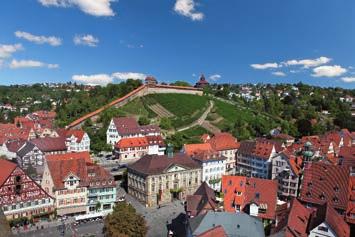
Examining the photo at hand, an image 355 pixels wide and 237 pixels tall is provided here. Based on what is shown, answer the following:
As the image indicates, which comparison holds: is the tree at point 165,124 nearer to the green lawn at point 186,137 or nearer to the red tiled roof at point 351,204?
the green lawn at point 186,137

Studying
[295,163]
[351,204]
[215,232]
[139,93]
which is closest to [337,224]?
[351,204]

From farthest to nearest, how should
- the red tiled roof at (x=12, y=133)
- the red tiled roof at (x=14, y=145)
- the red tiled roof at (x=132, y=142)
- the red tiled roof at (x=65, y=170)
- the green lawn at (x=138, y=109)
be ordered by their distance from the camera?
the green lawn at (x=138, y=109) → the red tiled roof at (x=12, y=133) → the red tiled roof at (x=132, y=142) → the red tiled roof at (x=14, y=145) → the red tiled roof at (x=65, y=170)

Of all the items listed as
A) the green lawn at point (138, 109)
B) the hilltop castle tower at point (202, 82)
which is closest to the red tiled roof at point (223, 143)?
the green lawn at point (138, 109)

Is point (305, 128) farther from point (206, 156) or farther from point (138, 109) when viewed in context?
point (206, 156)

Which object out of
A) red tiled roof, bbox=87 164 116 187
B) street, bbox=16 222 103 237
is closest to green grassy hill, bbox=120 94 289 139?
red tiled roof, bbox=87 164 116 187

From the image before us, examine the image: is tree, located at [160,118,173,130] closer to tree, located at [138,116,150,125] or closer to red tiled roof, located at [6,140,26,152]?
tree, located at [138,116,150,125]

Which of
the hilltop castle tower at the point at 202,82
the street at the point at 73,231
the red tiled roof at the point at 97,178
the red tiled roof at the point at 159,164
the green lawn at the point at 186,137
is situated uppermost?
the hilltop castle tower at the point at 202,82
